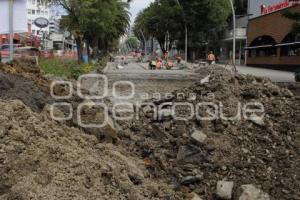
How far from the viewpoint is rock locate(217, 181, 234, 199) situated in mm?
6660

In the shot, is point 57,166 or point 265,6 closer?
point 57,166

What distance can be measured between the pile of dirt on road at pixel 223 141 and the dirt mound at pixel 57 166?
69 cm

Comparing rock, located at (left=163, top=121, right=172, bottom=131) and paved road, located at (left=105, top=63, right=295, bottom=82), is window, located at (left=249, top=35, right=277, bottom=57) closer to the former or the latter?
paved road, located at (left=105, top=63, right=295, bottom=82)

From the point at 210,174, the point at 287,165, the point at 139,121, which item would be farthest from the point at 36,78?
the point at 287,165

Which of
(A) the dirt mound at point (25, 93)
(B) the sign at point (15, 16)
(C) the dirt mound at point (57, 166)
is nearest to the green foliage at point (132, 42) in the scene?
(B) the sign at point (15, 16)

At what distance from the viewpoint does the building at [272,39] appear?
42125 mm

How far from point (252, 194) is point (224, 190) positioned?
37 cm

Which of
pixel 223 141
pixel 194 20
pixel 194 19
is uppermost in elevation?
pixel 194 19

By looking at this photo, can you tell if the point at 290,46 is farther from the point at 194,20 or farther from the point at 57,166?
the point at 57,166

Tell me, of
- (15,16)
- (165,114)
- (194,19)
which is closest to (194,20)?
(194,19)

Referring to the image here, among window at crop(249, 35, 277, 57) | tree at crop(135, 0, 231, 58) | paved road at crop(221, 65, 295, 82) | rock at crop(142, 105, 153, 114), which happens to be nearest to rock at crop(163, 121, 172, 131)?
rock at crop(142, 105, 153, 114)

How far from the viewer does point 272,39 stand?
48.0 m

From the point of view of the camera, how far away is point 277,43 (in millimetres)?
46031

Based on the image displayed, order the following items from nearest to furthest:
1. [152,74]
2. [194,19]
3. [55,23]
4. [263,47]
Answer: [152,74] → [263,47] → [55,23] → [194,19]
